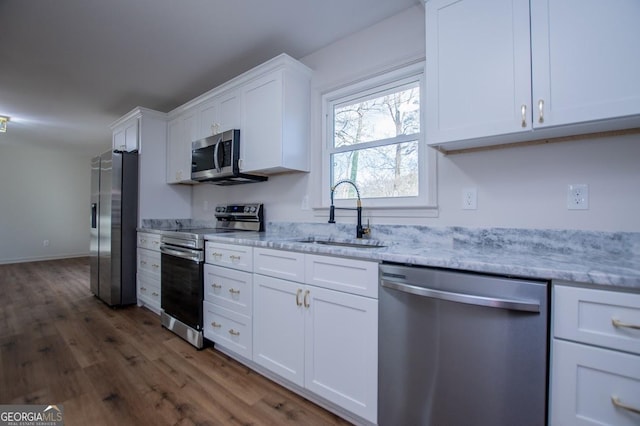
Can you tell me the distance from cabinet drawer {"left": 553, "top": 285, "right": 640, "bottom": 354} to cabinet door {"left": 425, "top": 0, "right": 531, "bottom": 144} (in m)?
0.73

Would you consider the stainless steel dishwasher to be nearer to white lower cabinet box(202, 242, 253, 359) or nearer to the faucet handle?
the faucet handle

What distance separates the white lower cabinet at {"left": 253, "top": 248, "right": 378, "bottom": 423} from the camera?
4.62 feet

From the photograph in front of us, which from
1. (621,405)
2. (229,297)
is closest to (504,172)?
(621,405)

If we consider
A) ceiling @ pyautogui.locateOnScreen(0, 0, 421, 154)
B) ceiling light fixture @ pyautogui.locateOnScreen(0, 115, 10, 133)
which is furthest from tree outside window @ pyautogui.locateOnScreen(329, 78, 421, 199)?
ceiling light fixture @ pyautogui.locateOnScreen(0, 115, 10, 133)

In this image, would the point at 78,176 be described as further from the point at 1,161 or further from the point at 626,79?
the point at 626,79

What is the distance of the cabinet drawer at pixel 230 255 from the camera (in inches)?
77.7

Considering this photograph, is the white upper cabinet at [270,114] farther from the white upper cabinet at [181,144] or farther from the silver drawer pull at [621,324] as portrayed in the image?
the silver drawer pull at [621,324]

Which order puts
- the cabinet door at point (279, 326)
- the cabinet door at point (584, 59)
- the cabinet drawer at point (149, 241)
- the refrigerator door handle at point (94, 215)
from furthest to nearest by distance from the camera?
the refrigerator door handle at point (94, 215), the cabinet drawer at point (149, 241), the cabinet door at point (279, 326), the cabinet door at point (584, 59)

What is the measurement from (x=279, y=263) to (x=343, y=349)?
0.61 meters

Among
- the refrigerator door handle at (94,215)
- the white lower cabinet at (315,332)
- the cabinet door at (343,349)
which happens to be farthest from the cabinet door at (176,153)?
the cabinet door at (343,349)

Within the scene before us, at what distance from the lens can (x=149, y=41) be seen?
2.32 metres

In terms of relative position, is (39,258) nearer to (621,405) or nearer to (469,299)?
(469,299)

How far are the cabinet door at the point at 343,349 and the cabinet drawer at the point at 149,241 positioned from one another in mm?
2106

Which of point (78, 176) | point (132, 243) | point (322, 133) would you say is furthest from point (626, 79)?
point (78, 176)
